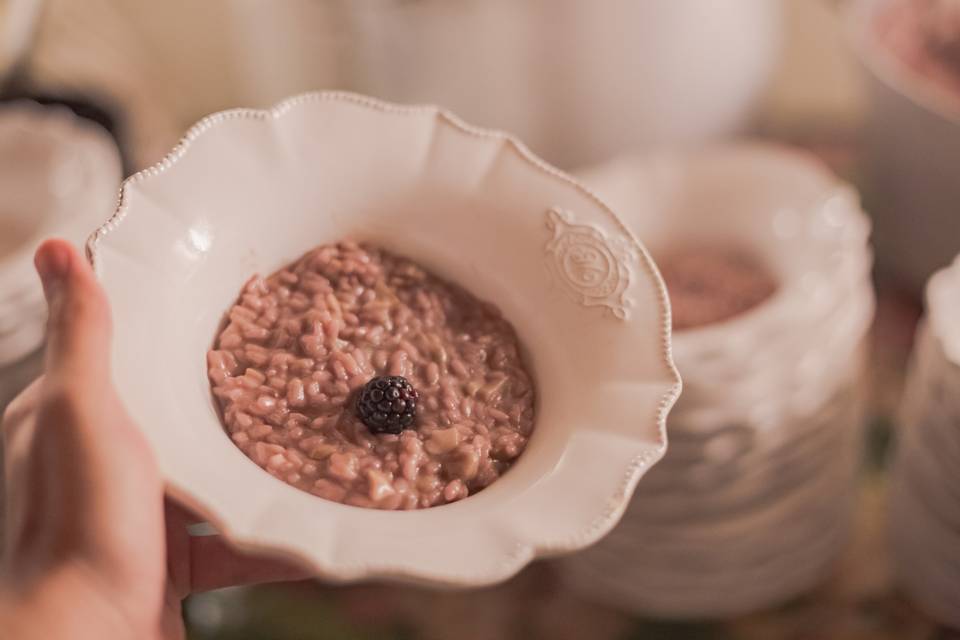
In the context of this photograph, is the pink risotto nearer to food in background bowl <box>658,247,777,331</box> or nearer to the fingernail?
the fingernail

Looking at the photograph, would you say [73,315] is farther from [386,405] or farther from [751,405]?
[751,405]

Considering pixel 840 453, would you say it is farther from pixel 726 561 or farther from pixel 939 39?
pixel 939 39

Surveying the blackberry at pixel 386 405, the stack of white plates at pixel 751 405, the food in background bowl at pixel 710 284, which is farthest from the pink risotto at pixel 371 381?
the food in background bowl at pixel 710 284

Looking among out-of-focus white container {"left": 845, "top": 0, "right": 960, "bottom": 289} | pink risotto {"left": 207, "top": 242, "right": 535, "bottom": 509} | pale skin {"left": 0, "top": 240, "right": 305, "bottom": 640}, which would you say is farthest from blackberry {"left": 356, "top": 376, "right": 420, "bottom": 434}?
out-of-focus white container {"left": 845, "top": 0, "right": 960, "bottom": 289}

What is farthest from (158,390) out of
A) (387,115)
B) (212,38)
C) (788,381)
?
(212,38)

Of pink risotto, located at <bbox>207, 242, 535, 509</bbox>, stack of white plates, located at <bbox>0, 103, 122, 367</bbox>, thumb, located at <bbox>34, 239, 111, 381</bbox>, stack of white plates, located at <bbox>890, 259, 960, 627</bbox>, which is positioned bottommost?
stack of white plates, located at <bbox>890, 259, 960, 627</bbox>

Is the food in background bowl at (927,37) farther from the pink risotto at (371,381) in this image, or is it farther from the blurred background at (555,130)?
the pink risotto at (371,381)

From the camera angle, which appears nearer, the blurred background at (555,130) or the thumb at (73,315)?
the thumb at (73,315)
